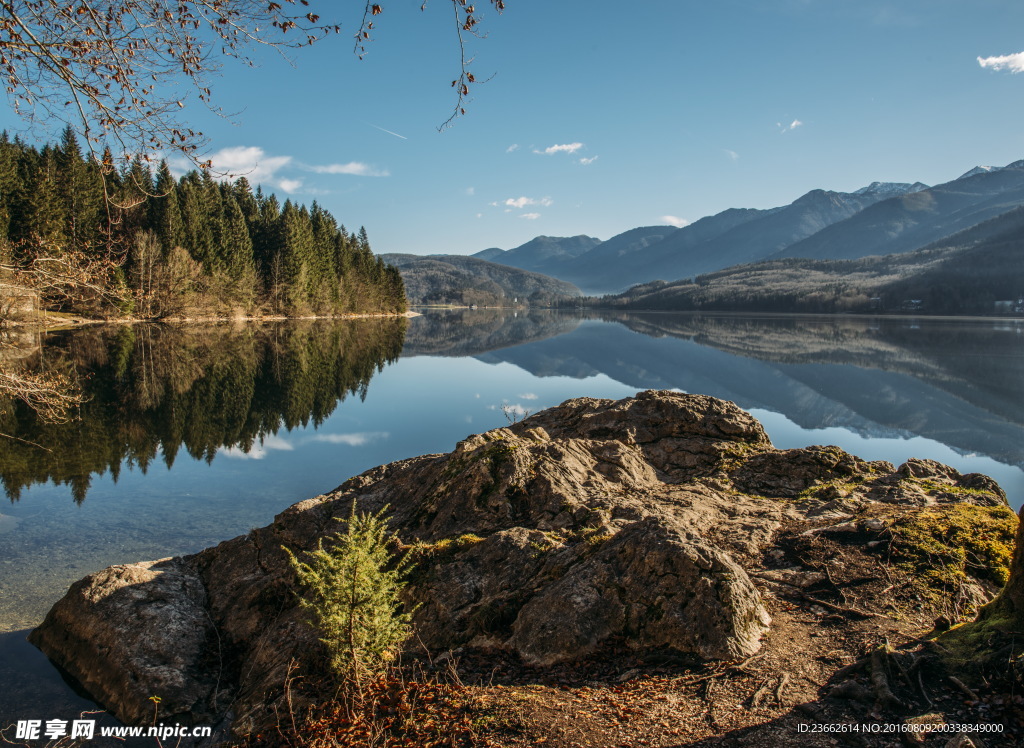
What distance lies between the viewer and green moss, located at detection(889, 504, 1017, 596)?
17.5 ft

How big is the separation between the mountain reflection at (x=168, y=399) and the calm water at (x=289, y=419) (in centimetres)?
11

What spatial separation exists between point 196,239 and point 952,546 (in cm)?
6972

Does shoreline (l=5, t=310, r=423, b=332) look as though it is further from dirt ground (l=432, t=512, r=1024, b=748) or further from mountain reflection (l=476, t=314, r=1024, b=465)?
dirt ground (l=432, t=512, r=1024, b=748)

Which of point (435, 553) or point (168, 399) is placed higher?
point (168, 399)

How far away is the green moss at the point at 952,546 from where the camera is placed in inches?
210

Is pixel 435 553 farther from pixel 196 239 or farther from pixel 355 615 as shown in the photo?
pixel 196 239

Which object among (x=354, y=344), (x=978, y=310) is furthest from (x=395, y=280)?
(x=978, y=310)

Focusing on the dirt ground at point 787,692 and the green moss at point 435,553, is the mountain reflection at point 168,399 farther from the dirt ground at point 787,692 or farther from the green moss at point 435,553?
the dirt ground at point 787,692

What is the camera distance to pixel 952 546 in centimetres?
563

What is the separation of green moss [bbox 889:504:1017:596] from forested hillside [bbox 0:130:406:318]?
35576 millimetres

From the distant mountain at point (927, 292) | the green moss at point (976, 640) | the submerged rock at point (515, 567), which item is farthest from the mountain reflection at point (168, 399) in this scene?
the distant mountain at point (927, 292)

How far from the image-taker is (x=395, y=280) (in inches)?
4183

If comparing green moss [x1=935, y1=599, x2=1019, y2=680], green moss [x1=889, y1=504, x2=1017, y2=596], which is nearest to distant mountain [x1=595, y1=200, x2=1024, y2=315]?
green moss [x1=889, y1=504, x2=1017, y2=596]

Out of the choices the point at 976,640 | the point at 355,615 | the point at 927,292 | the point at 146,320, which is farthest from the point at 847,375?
the point at 927,292
